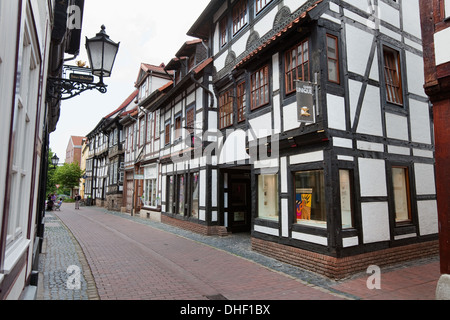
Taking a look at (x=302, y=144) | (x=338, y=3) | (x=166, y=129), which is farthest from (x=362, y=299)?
(x=166, y=129)

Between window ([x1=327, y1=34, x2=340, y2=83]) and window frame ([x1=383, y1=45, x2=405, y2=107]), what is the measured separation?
6.09 ft

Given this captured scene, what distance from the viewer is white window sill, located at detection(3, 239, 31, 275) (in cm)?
247

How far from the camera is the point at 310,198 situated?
23.8ft

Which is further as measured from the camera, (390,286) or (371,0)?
(371,0)

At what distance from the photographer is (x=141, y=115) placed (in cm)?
2100

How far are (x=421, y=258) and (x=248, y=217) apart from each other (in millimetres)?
6345

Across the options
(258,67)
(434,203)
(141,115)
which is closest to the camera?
(434,203)

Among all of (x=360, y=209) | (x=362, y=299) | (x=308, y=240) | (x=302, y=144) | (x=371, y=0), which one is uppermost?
(x=371, y=0)

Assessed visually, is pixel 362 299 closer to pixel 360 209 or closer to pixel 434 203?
pixel 360 209

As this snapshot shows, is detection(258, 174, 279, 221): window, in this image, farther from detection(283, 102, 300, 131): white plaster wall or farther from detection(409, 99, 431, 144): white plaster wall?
detection(409, 99, 431, 144): white plaster wall

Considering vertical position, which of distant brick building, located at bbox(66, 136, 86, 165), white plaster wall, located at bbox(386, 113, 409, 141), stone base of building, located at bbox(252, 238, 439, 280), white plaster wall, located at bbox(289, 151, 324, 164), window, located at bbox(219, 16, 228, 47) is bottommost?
stone base of building, located at bbox(252, 238, 439, 280)

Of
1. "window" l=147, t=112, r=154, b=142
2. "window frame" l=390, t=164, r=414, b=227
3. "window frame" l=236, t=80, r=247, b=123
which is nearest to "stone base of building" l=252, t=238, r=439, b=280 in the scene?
"window frame" l=390, t=164, r=414, b=227

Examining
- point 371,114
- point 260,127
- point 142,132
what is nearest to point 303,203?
point 260,127

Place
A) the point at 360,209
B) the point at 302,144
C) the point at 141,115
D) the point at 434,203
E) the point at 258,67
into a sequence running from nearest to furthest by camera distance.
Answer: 1. the point at 360,209
2. the point at 302,144
3. the point at 434,203
4. the point at 258,67
5. the point at 141,115
